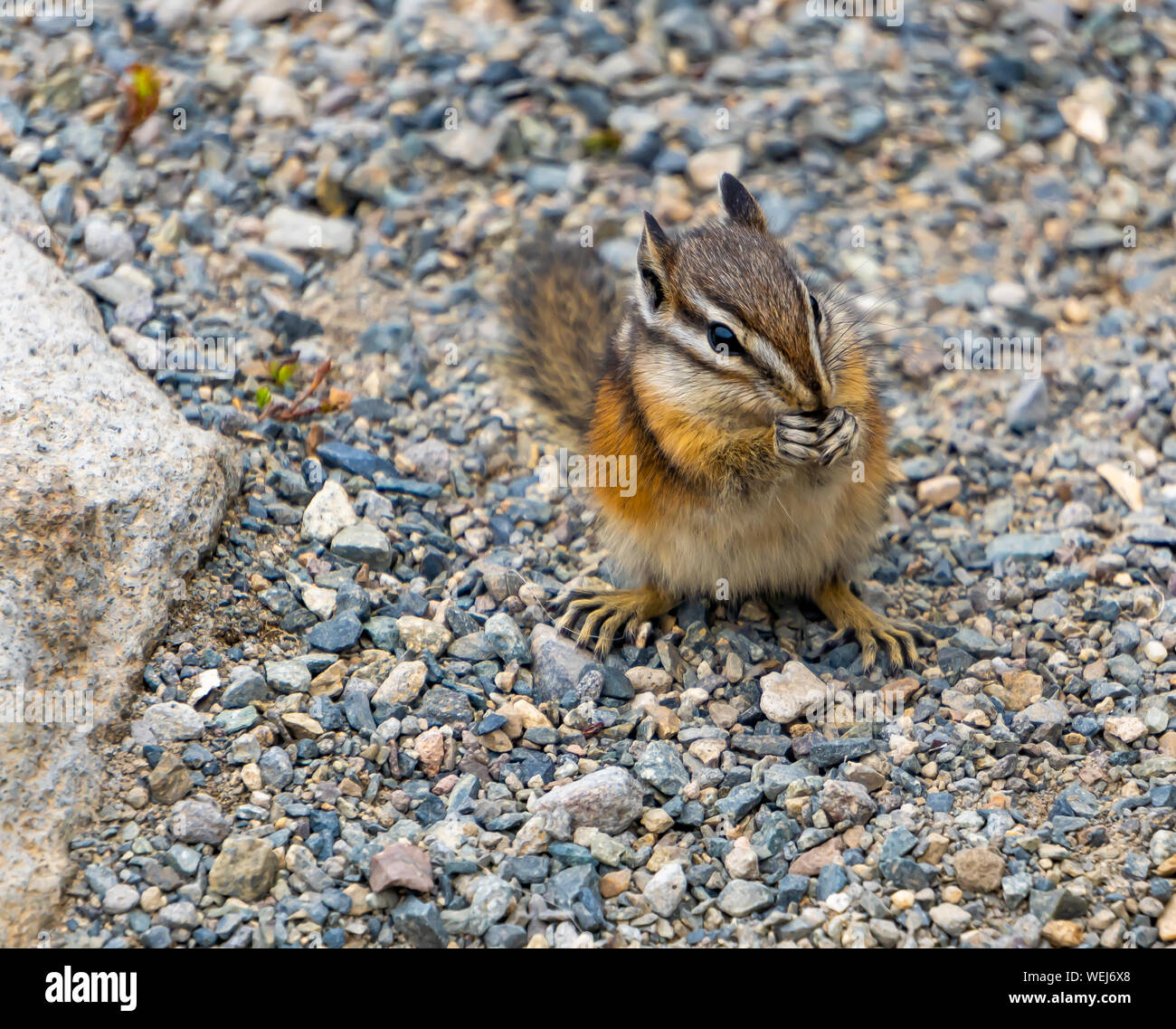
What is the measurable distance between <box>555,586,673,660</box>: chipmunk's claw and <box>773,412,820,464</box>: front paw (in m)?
0.98

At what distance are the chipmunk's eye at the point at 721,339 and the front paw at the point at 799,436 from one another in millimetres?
271

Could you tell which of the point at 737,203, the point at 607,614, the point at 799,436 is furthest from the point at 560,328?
the point at 799,436

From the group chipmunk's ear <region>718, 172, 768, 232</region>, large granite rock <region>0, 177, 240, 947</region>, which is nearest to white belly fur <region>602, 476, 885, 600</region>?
chipmunk's ear <region>718, 172, 768, 232</region>

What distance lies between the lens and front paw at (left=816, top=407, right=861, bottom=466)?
3934mm

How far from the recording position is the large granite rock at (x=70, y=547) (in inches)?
135

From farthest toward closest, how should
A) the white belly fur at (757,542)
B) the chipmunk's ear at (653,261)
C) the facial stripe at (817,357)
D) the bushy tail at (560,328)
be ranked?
the bushy tail at (560,328), the white belly fur at (757,542), the chipmunk's ear at (653,261), the facial stripe at (817,357)

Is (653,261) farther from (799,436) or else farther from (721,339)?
(799,436)

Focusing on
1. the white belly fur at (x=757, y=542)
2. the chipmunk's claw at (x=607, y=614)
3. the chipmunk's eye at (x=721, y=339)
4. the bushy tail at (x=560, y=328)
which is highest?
the chipmunk's eye at (x=721, y=339)

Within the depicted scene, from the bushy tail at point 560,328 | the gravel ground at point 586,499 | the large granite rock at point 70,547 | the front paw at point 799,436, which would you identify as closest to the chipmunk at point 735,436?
the front paw at point 799,436

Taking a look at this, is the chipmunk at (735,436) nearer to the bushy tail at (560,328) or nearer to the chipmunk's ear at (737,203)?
the chipmunk's ear at (737,203)

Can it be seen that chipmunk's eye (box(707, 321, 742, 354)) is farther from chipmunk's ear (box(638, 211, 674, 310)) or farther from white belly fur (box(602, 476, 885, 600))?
white belly fur (box(602, 476, 885, 600))

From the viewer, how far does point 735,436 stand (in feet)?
13.8

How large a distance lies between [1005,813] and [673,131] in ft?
14.8
